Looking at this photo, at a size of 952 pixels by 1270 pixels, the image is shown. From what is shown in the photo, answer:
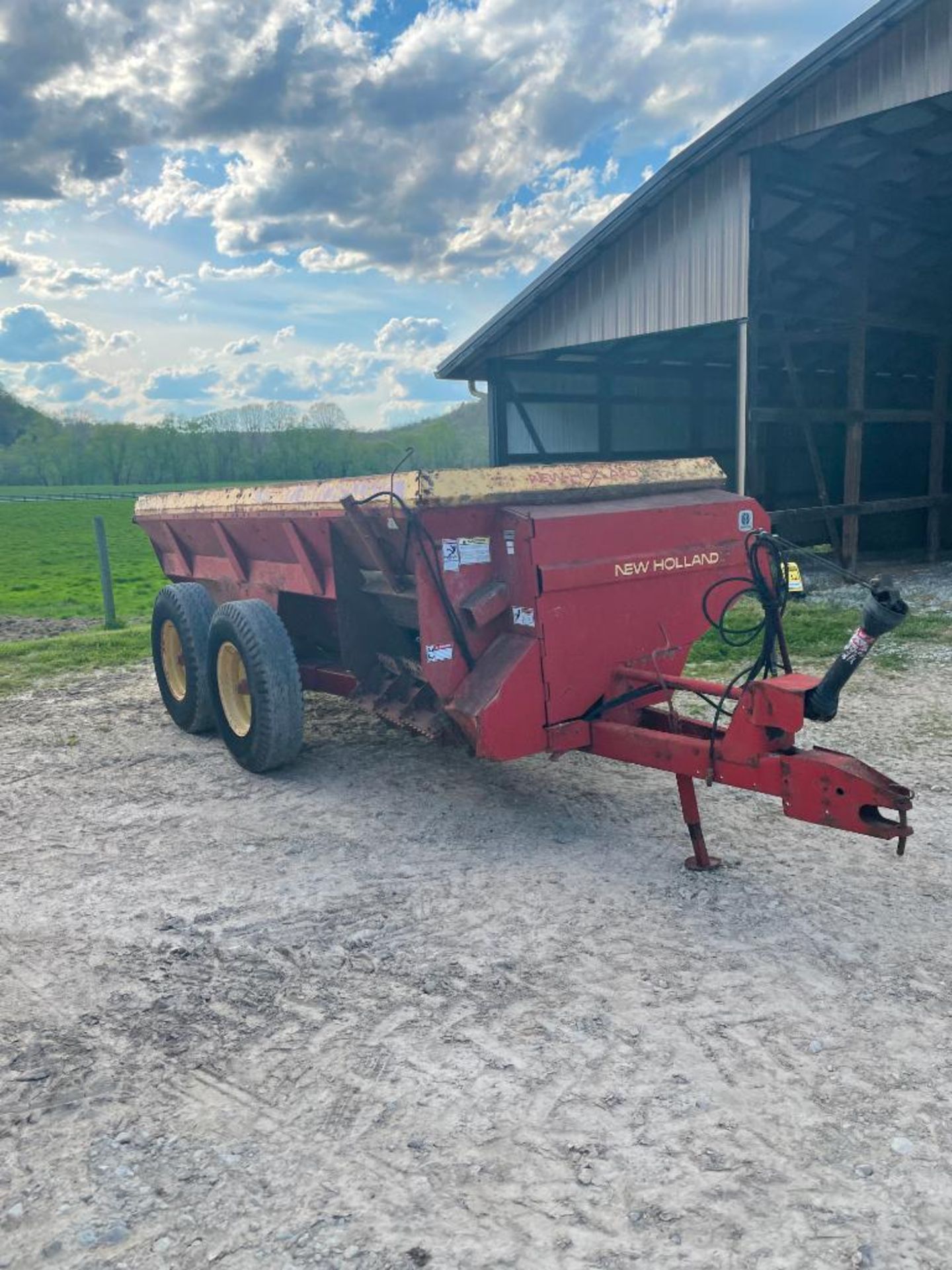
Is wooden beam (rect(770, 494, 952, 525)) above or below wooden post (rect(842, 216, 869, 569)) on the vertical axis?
below

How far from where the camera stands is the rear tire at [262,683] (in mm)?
5145

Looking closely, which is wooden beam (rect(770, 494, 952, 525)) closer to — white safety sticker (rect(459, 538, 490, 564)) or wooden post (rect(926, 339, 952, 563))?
wooden post (rect(926, 339, 952, 563))

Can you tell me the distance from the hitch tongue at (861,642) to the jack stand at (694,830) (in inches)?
24.6

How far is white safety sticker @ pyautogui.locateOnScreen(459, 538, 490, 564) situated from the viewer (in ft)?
14.3

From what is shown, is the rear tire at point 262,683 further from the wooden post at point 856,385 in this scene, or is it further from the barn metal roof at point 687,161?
the wooden post at point 856,385

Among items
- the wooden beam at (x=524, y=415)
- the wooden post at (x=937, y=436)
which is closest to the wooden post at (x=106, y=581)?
the wooden beam at (x=524, y=415)

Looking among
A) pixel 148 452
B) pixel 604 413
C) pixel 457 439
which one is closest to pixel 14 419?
pixel 148 452

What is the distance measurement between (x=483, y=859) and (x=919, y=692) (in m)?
3.93

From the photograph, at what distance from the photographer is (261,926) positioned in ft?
12.1

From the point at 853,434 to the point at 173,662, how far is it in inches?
394

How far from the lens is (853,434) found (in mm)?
13078

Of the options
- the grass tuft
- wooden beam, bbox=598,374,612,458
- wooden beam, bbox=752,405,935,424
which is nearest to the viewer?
the grass tuft

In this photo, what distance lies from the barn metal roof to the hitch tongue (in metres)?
7.99

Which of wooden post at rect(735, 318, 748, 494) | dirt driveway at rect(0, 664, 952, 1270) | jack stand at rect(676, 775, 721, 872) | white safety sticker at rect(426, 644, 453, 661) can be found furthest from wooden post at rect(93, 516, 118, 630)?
jack stand at rect(676, 775, 721, 872)
